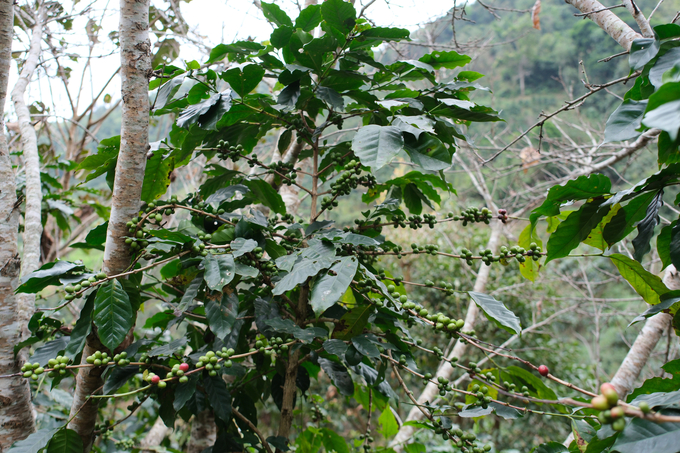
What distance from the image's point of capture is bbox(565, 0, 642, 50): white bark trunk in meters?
1.36

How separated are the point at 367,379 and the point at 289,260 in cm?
43

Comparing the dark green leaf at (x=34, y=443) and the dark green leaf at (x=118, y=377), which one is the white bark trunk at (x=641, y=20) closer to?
the dark green leaf at (x=118, y=377)

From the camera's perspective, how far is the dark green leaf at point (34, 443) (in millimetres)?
862

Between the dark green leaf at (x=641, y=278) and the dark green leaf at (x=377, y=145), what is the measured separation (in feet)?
2.01

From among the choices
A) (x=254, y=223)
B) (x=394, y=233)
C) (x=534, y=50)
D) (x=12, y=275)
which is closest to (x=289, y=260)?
(x=254, y=223)

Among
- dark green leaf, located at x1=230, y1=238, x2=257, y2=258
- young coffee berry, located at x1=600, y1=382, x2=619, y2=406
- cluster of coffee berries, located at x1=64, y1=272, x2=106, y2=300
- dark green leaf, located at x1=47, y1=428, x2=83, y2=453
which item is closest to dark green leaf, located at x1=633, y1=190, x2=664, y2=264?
young coffee berry, located at x1=600, y1=382, x2=619, y2=406

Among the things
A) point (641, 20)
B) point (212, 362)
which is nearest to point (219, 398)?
point (212, 362)

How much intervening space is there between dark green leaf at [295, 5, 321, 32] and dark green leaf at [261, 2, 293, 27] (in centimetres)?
4

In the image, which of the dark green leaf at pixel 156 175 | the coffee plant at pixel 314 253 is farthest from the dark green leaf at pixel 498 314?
the dark green leaf at pixel 156 175

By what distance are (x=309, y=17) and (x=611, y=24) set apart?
3.85 feet

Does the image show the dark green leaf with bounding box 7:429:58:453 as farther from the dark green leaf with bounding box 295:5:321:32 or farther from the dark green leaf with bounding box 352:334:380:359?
the dark green leaf with bounding box 295:5:321:32

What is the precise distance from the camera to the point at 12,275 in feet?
3.65

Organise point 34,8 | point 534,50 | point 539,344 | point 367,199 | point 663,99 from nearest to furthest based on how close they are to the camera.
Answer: point 663,99
point 367,199
point 34,8
point 539,344
point 534,50

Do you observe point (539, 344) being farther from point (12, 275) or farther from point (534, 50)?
point (534, 50)
